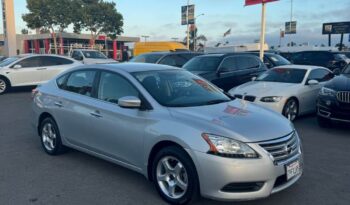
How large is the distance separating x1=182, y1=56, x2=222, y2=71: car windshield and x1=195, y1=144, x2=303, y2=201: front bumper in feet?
25.7

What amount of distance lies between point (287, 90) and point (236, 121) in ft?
16.6

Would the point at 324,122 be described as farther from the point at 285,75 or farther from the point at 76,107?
the point at 76,107

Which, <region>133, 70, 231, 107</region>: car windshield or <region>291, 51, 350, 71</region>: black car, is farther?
<region>291, 51, 350, 71</region>: black car

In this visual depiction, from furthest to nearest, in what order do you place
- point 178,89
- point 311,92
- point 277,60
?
1. point 277,60
2. point 311,92
3. point 178,89

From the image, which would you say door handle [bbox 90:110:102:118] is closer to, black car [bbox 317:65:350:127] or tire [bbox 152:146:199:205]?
tire [bbox 152:146:199:205]

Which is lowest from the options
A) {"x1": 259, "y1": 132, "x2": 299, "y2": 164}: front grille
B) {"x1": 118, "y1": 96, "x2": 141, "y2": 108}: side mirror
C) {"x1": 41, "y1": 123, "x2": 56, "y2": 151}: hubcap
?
{"x1": 41, "y1": 123, "x2": 56, "y2": 151}: hubcap

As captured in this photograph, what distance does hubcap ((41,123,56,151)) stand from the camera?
5.86 m

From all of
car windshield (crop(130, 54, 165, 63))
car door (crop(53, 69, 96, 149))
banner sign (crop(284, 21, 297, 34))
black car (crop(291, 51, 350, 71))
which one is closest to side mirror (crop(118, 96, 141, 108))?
car door (crop(53, 69, 96, 149))

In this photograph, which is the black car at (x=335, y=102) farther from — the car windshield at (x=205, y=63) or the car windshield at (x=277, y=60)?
the car windshield at (x=277, y=60)

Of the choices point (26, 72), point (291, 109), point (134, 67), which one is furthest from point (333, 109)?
point (26, 72)

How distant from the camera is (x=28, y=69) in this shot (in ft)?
48.2

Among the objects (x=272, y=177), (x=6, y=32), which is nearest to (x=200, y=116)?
(x=272, y=177)

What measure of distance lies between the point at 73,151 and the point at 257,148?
3501 millimetres

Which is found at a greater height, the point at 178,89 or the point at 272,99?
the point at 178,89
